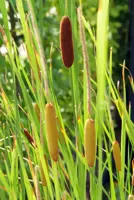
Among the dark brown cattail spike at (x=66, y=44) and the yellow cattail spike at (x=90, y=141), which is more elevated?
the dark brown cattail spike at (x=66, y=44)

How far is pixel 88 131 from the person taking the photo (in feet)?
2.07

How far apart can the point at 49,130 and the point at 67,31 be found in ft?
0.41

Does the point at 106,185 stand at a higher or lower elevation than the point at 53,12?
lower

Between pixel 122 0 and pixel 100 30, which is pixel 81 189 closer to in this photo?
pixel 100 30

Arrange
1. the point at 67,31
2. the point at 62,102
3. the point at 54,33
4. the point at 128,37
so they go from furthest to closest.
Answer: the point at 128,37 < the point at 62,102 < the point at 54,33 < the point at 67,31

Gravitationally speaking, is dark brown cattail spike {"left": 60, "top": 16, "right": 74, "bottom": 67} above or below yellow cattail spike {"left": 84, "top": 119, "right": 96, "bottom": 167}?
above

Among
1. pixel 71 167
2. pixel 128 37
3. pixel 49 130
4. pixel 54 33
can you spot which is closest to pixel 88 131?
pixel 49 130

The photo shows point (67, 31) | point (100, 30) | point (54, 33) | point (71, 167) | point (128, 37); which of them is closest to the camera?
point (100, 30)

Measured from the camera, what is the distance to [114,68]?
140 inches

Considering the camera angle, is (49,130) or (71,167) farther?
(71,167)

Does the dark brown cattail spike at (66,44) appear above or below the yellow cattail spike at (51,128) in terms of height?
above

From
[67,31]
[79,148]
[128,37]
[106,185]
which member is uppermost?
[67,31]

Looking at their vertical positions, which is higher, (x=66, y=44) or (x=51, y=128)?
(x=66, y=44)

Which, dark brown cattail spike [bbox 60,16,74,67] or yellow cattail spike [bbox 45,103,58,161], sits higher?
dark brown cattail spike [bbox 60,16,74,67]
